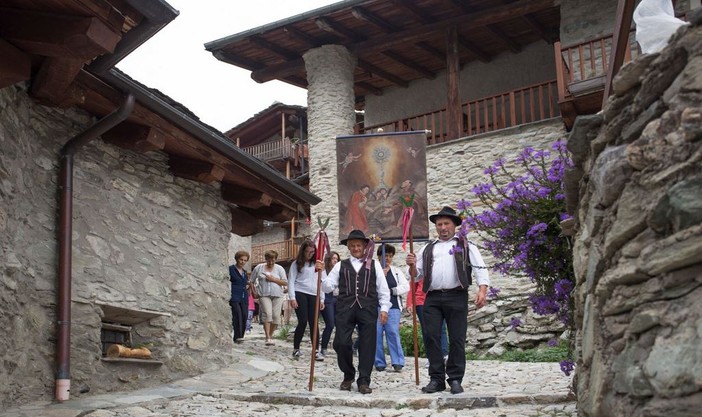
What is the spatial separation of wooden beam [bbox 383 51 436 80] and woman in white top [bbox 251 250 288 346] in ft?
23.1

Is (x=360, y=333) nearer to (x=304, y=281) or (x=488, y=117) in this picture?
(x=304, y=281)

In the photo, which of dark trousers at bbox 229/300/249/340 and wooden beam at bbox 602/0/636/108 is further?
dark trousers at bbox 229/300/249/340

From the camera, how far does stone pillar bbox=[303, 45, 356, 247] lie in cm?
1725

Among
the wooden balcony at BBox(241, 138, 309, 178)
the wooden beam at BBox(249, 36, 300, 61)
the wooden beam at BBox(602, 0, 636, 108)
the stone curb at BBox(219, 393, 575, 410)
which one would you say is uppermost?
the wooden balcony at BBox(241, 138, 309, 178)

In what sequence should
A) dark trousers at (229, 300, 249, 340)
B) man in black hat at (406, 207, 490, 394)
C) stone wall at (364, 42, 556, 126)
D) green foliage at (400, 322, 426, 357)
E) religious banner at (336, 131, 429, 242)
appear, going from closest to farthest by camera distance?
man in black hat at (406, 207, 490, 394) < dark trousers at (229, 300, 249, 340) < green foliage at (400, 322, 426, 357) < religious banner at (336, 131, 429, 242) < stone wall at (364, 42, 556, 126)

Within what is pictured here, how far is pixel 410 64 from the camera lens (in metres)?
18.1

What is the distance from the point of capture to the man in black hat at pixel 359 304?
7332mm

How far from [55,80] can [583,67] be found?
914 centimetres

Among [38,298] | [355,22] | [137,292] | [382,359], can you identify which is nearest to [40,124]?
[38,298]

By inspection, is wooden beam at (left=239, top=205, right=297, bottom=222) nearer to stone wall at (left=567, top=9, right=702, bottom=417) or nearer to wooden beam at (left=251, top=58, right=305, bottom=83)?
stone wall at (left=567, top=9, right=702, bottom=417)

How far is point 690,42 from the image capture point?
2867mm

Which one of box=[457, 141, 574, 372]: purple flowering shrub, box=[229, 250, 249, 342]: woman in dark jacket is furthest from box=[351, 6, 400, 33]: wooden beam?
box=[457, 141, 574, 372]: purple flowering shrub

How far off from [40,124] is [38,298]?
52.8 inches

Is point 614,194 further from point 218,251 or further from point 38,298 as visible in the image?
point 218,251
